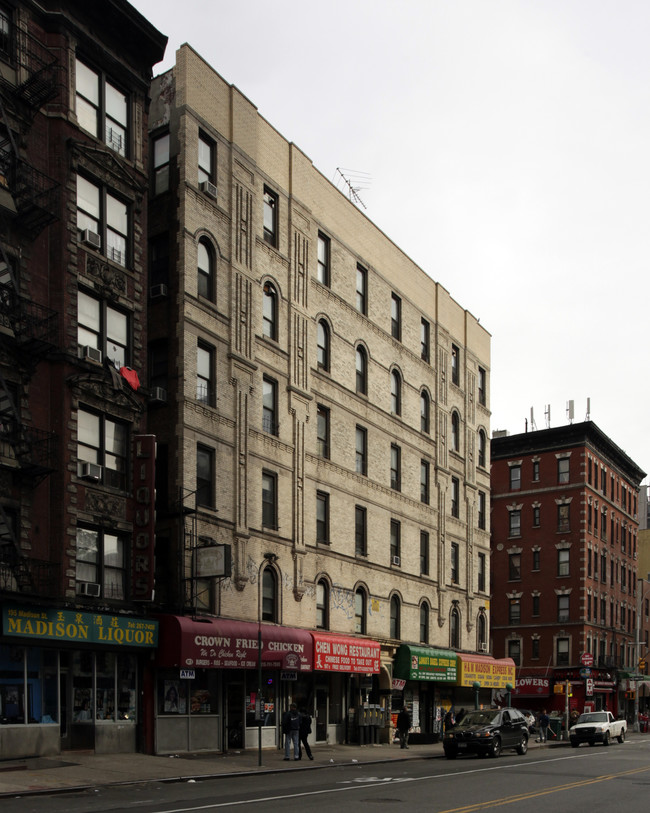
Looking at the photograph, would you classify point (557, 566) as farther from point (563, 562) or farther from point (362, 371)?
point (362, 371)

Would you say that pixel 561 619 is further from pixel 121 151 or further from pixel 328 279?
pixel 121 151

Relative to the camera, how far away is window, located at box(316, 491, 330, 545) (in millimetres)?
38406

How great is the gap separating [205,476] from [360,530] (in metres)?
11.4

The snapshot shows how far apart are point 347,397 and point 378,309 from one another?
5.45m

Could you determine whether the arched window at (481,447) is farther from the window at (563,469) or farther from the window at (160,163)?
the window at (160,163)

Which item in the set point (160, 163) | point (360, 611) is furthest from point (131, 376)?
point (360, 611)

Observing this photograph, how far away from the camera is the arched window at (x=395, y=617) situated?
4322 centimetres

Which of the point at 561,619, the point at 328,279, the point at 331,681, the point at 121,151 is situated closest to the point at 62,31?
the point at 121,151

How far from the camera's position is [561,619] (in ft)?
245

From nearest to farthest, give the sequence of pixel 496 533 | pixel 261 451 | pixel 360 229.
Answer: pixel 261 451, pixel 360 229, pixel 496 533

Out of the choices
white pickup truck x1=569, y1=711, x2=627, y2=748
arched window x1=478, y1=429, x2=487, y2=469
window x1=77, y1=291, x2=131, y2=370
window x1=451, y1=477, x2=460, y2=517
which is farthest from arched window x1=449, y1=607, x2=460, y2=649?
window x1=77, y1=291, x2=131, y2=370

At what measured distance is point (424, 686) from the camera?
4572cm

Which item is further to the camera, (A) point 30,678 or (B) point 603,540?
(B) point 603,540

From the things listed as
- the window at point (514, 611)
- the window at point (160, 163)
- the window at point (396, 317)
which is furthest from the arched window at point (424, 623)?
the window at point (514, 611)
